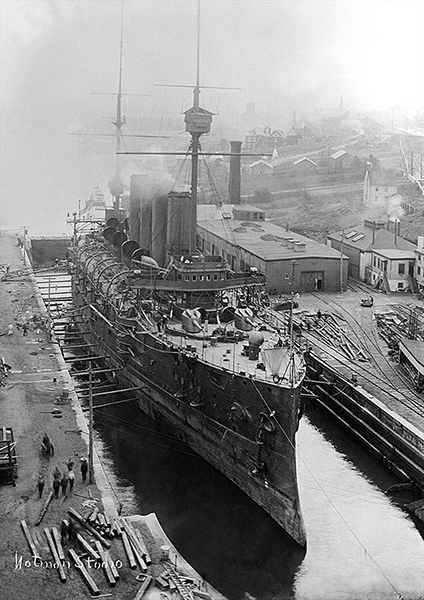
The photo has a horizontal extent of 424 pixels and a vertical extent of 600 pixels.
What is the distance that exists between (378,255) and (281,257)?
5799 millimetres

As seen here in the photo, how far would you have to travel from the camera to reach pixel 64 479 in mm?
23500

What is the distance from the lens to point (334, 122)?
119 metres

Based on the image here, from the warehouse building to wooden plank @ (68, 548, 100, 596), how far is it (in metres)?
24.9

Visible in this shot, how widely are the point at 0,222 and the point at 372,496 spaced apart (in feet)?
253

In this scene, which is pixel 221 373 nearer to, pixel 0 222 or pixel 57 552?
pixel 57 552

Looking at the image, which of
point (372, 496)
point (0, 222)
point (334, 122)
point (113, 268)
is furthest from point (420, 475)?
point (334, 122)

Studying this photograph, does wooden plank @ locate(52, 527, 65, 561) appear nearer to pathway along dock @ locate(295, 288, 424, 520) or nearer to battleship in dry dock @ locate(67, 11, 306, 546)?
battleship in dry dock @ locate(67, 11, 306, 546)

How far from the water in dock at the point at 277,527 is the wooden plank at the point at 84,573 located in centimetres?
326

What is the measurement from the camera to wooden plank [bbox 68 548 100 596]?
61.3 ft

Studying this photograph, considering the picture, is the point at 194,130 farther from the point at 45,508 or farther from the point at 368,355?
the point at 45,508

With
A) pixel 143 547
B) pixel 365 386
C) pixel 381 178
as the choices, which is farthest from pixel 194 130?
pixel 381 178

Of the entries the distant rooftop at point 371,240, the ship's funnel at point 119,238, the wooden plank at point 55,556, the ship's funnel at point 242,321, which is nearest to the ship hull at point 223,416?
the ship's funnel at point 242,321

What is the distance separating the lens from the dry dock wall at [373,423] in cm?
2658

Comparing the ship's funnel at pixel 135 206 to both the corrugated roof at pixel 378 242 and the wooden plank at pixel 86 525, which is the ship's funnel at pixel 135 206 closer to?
the corrugated roof at pixel 378 242
